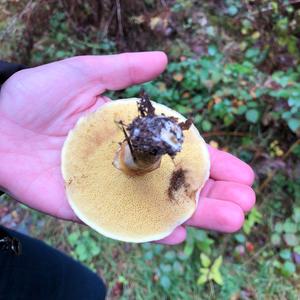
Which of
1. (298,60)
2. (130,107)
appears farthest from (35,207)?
(298,60)

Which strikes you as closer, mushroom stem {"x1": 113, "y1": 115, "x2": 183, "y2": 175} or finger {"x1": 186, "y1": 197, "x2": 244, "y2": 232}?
mushroom stem {"x1": 113, "y1": 115, "x2": 183, "y2": 175}

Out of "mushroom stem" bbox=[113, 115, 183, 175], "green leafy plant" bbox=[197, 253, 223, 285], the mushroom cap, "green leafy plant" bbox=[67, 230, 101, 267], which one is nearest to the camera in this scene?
"mushroom stem" bbox=[113, 115, 183, 175]

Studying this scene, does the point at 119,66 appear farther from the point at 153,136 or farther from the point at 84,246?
the point at 84,246

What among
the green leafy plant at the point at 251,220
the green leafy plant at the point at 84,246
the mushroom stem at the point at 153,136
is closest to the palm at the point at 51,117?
the mushroom stem at the point at 153,136

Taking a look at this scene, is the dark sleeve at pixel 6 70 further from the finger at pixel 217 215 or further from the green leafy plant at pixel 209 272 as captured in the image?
the green leafy plant at pixel 209 272

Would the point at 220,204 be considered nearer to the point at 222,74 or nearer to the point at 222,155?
the point at 222,155

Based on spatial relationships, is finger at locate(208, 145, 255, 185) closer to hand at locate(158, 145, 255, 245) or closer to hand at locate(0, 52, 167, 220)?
hand at locate(158, 145, 255, 245)

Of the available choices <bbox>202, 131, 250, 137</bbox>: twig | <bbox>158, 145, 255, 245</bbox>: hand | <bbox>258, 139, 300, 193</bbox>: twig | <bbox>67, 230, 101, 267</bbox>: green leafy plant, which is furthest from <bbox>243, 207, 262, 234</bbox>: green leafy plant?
<bbox>67, 230, 101, 267</bbox>: green leafy plant
